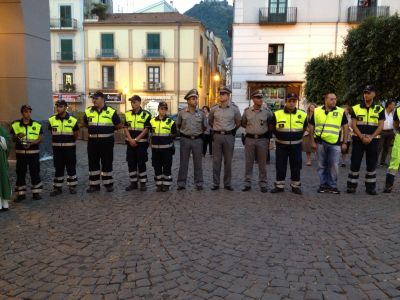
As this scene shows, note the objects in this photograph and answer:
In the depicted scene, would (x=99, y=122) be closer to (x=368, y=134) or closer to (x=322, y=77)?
(x=368, y=134)

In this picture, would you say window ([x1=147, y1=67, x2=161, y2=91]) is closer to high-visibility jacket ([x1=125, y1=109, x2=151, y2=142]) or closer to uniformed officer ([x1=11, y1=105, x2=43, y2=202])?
high-visibility jacket ([x1=125, y1=109, x2=151, y2=142])

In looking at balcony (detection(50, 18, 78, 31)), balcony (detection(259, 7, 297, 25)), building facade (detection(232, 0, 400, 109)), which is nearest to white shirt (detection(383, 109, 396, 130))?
building facade (detection(232, 0, 400, 109))

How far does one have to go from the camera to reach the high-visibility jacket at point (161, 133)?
7742mm

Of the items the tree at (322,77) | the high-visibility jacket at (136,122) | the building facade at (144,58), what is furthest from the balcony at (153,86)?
the high-visibility jacket at (136,122)

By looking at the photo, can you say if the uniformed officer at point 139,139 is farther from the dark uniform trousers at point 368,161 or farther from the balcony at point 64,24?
the balcony at point 64,24

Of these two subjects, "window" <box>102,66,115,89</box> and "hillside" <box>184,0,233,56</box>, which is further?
"hillside" <box>184,0,233,56</box>

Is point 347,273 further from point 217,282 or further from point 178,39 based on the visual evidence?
point 178,39

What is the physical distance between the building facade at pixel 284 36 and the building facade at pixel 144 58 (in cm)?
1485

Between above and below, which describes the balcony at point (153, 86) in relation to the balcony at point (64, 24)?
below

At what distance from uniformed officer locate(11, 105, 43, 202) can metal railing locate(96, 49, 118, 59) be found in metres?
34.9

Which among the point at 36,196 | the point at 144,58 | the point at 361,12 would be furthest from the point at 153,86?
the point at 36,196

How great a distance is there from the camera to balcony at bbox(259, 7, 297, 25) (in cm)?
2486

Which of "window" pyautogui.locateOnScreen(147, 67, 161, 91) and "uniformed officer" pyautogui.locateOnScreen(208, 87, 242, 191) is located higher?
"window" pyautogui.locateOnScreen(147, 67, 161, 91)

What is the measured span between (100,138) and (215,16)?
9625 cm
